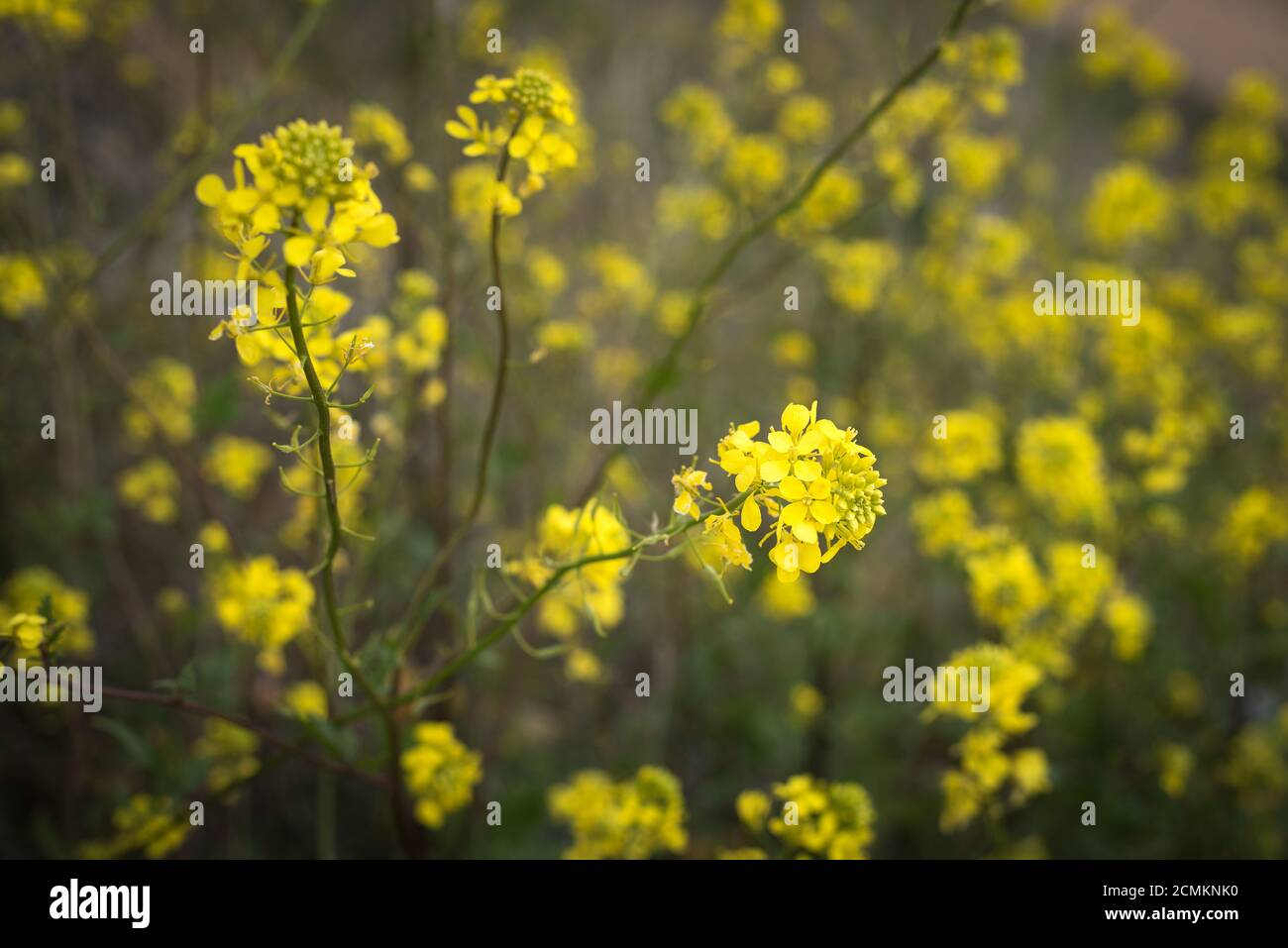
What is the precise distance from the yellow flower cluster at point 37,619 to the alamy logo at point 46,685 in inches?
1.4

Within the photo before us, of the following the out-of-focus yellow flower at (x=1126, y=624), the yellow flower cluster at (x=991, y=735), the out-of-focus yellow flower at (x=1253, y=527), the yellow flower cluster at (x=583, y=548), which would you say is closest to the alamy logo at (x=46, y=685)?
the yellow flower cluster at (x=583, y=548)

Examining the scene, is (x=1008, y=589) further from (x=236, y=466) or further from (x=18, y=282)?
(x=18, y=282)

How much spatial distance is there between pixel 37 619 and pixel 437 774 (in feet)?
3.15

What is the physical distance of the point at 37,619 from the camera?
1419mm

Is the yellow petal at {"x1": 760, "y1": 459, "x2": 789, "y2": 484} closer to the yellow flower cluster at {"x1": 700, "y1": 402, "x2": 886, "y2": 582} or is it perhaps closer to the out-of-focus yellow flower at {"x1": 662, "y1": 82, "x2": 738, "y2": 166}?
the yellow flower cluster at {"x1": 700, "y1": 402, "x2": 886, "y2": 582}

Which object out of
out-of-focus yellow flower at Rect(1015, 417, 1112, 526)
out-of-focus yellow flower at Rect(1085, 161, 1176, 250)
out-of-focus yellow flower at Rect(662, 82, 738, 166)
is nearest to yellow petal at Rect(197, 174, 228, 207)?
out-of-focus yellow flower at Rect(662, 82, 738, 166)

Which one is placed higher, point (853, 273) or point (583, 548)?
point (853, 273)

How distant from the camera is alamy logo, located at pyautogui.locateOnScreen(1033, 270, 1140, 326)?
362cm

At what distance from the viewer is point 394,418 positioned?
2.47m

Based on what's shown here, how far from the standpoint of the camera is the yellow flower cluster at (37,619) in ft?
4.66

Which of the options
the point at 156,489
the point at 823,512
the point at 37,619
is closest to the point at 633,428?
the point at 823,512

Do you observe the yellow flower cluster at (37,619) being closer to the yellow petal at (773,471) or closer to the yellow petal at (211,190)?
the yellow petal at (211,190)
